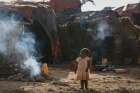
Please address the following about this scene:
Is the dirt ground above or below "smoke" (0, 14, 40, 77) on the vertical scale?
below

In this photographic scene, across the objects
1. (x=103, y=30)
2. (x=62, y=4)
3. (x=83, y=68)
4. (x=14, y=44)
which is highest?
(x=62, y=4)

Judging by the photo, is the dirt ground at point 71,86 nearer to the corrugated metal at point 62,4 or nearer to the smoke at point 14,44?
the smoke at point 14,44

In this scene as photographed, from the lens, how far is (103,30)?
23688 millimetres

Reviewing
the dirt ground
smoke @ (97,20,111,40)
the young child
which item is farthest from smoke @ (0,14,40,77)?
smoke @ (97,20,111,40)

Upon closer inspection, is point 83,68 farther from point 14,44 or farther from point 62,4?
point 62,4

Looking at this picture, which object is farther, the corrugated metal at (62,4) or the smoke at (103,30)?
the corrugated metal at (62,4)

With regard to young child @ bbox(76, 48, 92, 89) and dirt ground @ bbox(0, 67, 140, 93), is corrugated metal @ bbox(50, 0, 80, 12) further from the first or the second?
young child @ bbox(76, 48, 92, 89)

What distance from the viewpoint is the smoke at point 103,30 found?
23.8m

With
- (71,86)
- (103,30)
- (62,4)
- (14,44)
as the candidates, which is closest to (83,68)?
(71,86)

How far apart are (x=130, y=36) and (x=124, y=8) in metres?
5.14

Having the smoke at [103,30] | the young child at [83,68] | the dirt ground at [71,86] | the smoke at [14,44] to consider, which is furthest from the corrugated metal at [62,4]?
the young child at [83,68]

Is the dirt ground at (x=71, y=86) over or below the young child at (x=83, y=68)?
below

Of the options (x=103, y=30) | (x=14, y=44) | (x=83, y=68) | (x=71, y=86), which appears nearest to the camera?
(x=83, y=68)

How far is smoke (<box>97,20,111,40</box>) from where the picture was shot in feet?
78.0
